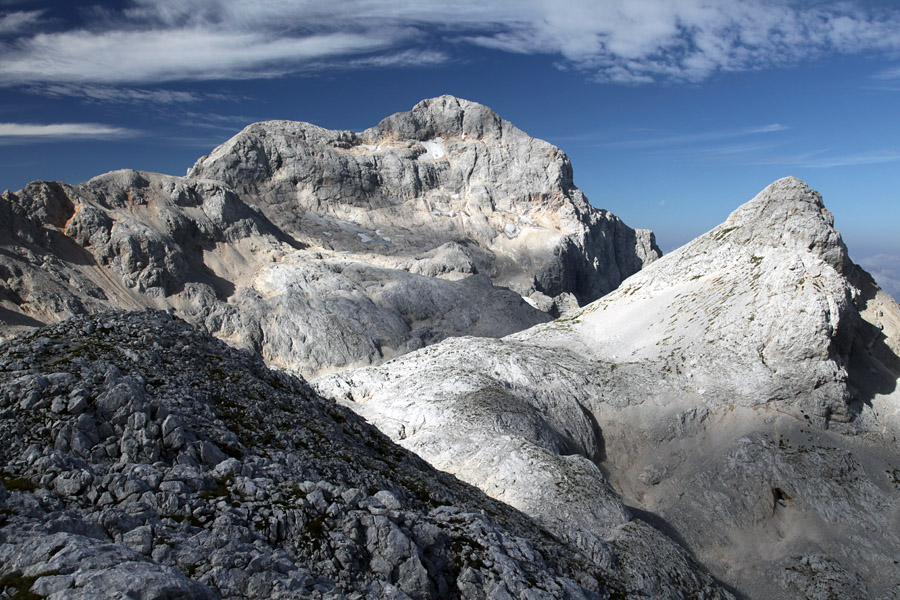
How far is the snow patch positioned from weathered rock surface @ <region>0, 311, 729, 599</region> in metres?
133

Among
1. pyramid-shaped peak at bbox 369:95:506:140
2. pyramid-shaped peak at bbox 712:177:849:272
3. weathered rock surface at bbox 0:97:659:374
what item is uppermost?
pyramid-shaped peak at bbox 712:177:849:272

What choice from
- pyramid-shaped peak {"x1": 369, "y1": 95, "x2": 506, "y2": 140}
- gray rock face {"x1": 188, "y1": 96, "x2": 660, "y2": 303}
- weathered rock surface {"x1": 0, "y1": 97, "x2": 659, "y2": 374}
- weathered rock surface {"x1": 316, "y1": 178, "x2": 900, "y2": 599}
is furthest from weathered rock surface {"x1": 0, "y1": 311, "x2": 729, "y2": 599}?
pyramid-shaped peak {"x1": 369, "y1": 95, "x2": 506, "y2": 140}

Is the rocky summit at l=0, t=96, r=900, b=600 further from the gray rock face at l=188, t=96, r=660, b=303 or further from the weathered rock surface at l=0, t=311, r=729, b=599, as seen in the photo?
the gray rock face at l=188, t=96, r=660, b=303

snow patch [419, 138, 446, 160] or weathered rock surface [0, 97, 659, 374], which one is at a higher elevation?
snow patch [419, 138, 446, 160]

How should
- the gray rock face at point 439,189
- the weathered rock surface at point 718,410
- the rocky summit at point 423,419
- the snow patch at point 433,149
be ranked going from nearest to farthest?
the rocky summit at point 423,419 < the weathered rock surface at point 718,410 < the gray rock face at point 439,189 < the snow patch at point 433,149

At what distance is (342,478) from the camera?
15.2 metres

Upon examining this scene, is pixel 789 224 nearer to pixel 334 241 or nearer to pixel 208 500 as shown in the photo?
pixel 208 500

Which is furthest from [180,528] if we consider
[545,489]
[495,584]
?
[545,489]

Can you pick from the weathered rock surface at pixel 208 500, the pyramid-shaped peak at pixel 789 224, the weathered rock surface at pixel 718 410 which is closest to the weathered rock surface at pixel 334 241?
the weathered rock surface at pixel 718 410

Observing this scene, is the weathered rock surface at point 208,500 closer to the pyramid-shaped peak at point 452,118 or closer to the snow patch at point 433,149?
the snow patch at point 433,149

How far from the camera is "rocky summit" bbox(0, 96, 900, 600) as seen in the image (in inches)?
424

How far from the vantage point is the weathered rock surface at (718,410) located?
2680 centimetres

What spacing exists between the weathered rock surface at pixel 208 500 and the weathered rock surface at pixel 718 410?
8800 millimetres

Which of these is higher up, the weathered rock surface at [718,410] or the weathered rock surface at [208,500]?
the weathered rock surface at [208,500]
